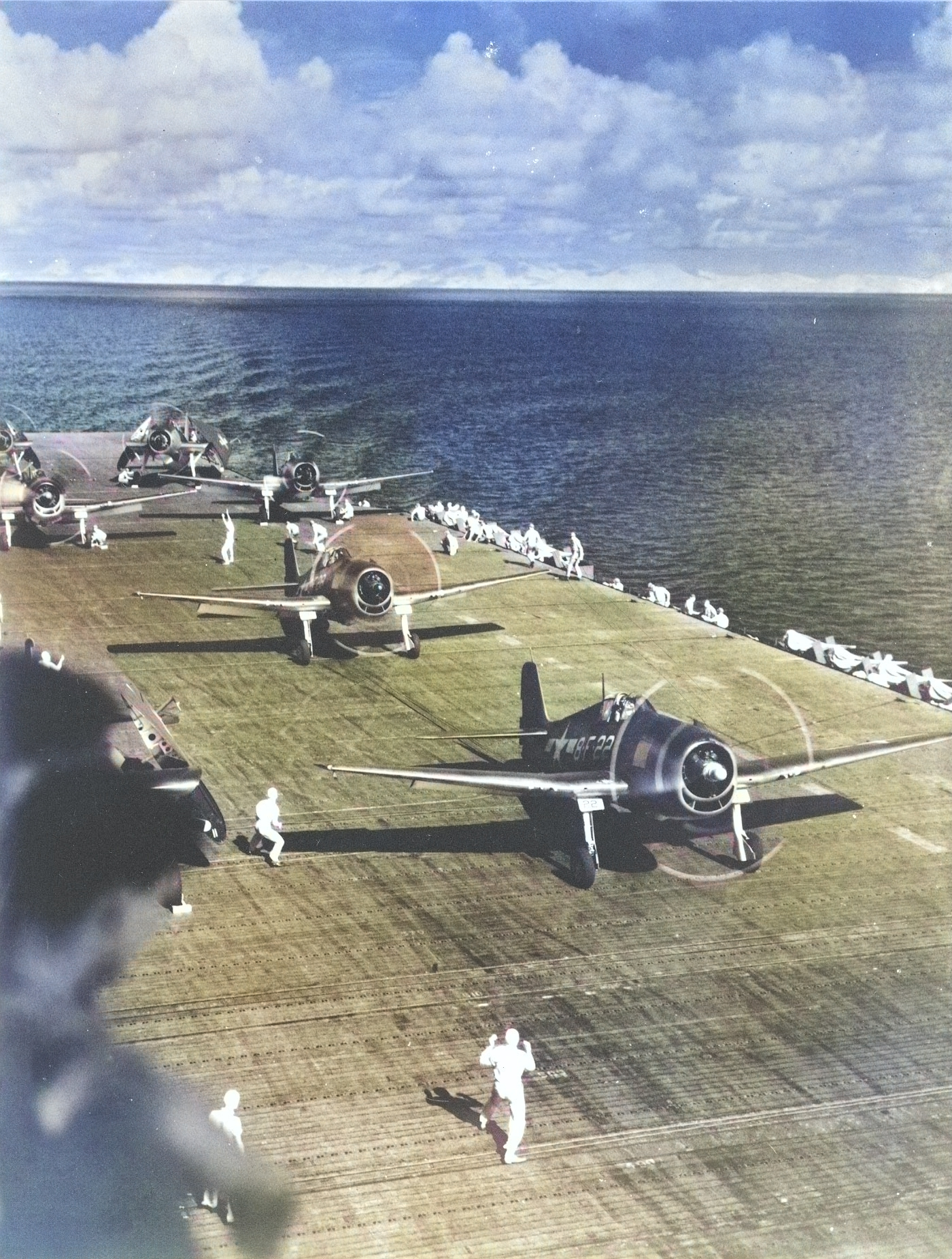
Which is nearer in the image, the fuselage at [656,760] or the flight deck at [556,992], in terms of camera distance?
the flight deck at [556,992]

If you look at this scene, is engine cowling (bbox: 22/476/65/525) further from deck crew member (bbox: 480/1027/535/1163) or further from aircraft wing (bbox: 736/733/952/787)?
deck crew member (bbox: 480/1027/535/1163)

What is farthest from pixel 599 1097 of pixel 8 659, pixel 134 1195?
pixel 8 659

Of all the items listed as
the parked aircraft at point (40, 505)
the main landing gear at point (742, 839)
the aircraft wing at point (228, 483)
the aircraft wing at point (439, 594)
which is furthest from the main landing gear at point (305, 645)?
the aircraft wing at point (228, 483)

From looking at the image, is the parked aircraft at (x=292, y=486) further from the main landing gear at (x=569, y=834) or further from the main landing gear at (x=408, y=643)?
the main landing gear at (x=569, y=834)

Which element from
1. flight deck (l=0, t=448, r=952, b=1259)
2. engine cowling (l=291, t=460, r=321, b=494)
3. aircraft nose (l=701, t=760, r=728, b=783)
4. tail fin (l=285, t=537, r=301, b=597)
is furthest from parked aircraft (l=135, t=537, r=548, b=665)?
engine cowling (l=291, t=460, r=321, b=494)

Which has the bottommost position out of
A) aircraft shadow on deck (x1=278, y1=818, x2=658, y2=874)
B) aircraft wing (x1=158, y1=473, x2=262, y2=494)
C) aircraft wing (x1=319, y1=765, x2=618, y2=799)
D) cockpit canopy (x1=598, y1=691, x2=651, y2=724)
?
aircraft shadow on deck (x1=278, y1=818, x2=658, y2=874)

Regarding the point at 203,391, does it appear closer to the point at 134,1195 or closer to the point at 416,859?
the point at 416,859
